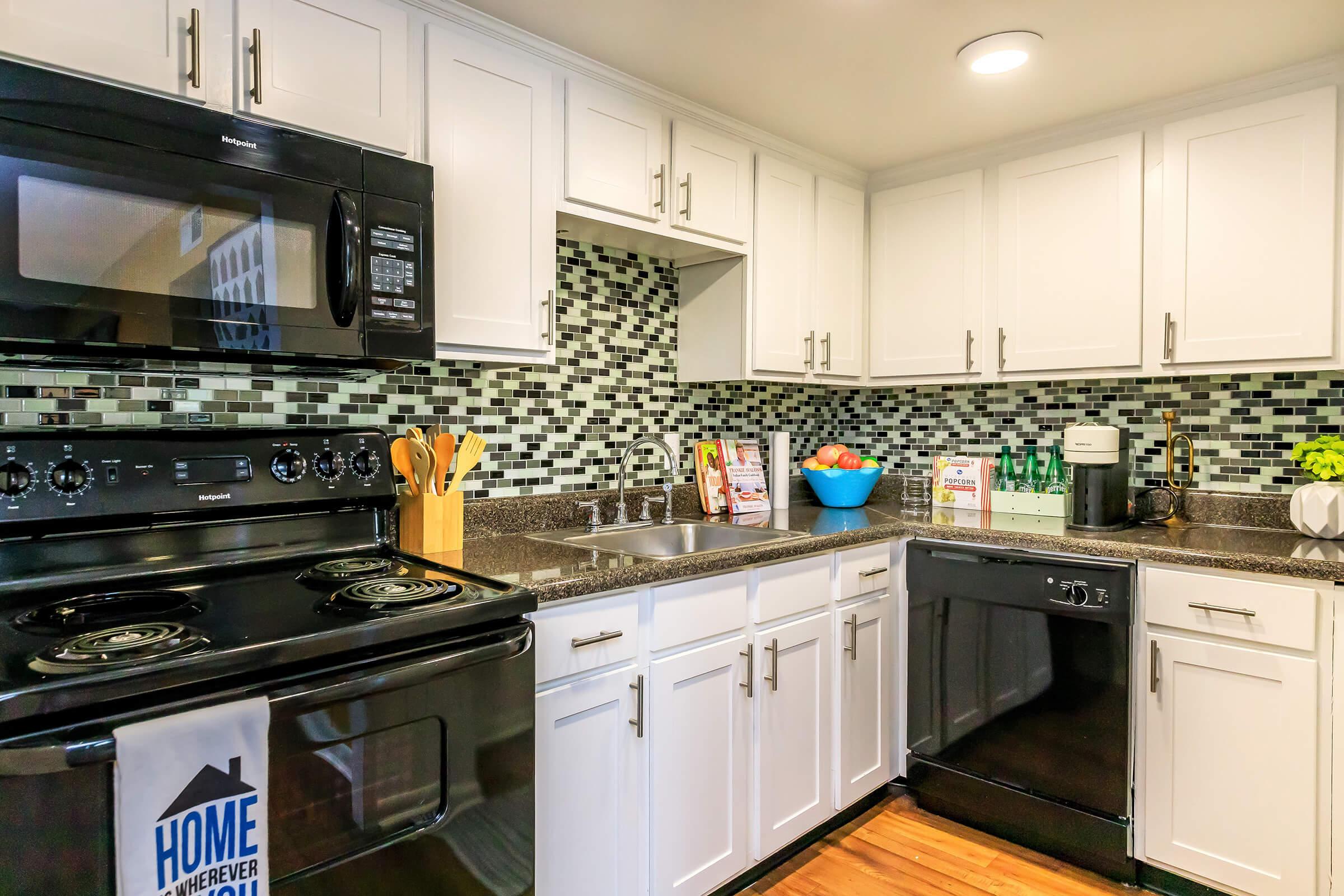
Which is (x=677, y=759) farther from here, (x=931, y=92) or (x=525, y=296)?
(x=931, y=92)

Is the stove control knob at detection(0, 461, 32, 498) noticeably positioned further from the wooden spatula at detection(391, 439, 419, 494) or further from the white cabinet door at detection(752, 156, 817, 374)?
the white cabinet door at detection(752, 156, 817, 374)

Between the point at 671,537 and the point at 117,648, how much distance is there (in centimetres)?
163

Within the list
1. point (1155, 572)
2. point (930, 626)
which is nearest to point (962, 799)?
point (930, 626)

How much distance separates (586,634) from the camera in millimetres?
1600

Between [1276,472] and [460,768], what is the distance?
8.45 ft

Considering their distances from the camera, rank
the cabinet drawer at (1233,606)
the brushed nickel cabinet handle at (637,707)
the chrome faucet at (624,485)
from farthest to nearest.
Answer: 1. the chrome faucet at (624,485)
2. the cabinet drawer at (1233,606)
3. the brushed nickel cabinet handle at (637,707)

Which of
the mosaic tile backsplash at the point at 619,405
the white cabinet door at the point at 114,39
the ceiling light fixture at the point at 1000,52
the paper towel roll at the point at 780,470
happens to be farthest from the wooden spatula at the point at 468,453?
the ceiling light fixture at the point at 1000,52

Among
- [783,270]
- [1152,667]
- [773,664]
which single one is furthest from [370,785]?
[783,270]

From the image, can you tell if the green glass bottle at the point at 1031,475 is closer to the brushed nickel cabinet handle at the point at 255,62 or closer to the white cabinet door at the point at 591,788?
the white cabinet door at the point at 591,788

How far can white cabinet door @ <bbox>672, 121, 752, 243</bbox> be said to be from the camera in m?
2.31

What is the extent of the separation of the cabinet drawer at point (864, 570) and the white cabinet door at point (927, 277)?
32.9 inches

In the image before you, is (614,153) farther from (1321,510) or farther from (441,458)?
(1321,510)

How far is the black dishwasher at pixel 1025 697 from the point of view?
2.09 metres

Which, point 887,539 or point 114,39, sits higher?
point 114,39
